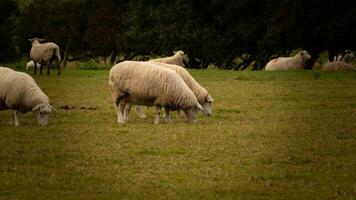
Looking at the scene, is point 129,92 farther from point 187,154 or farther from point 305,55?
point 305,55

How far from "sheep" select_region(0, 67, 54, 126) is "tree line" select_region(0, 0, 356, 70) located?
2793cm

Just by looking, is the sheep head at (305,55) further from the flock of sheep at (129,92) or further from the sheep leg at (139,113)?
the flock of sheep at (129,92)

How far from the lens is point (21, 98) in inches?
749

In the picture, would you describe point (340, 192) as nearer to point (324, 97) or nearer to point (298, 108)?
point (298, 108)

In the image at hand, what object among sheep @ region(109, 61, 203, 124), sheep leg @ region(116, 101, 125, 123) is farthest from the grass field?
sheep @ region(109, 61, 203, 124)

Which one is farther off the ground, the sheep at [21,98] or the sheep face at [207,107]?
the sheep at [21,98]

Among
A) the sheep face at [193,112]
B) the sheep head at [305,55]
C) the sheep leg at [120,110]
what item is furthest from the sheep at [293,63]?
the sheep leg at [120,110]

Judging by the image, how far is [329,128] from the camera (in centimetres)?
1886

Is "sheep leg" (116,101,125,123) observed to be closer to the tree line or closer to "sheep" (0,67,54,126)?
"sheep" (0,67,54,126)

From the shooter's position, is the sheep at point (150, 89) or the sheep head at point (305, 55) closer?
the sheep at point (150, 89)

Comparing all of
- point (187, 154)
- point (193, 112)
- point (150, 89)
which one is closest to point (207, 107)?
point (193, 112)

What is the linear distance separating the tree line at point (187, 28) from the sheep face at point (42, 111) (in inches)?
1101

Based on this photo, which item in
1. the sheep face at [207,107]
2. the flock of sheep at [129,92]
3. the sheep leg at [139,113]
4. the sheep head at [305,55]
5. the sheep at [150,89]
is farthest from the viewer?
the sheep head at [305,55]

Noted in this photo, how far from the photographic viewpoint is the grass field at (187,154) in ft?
38.6
